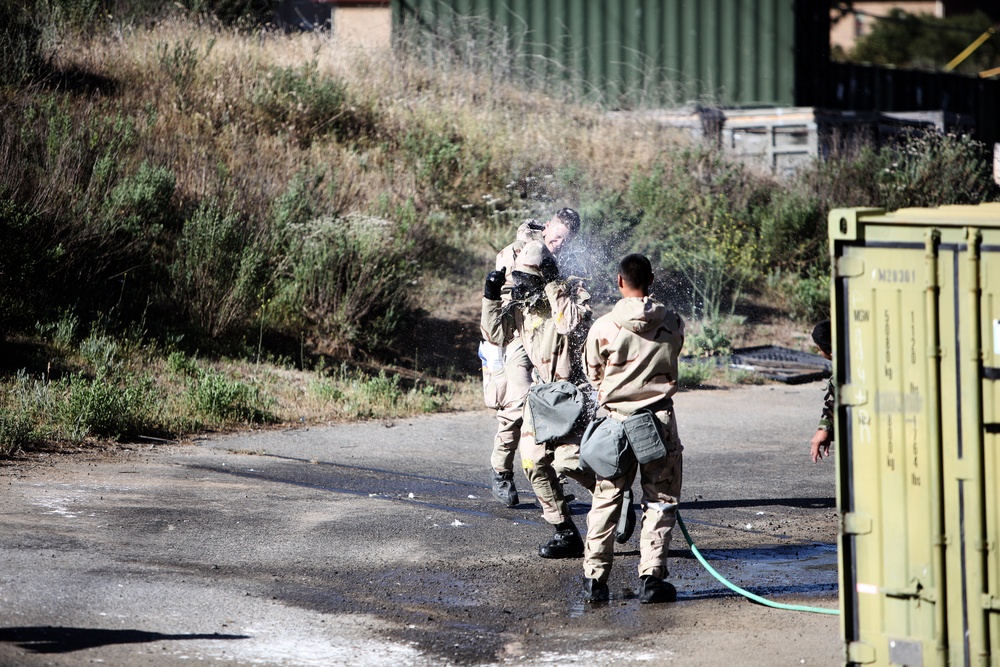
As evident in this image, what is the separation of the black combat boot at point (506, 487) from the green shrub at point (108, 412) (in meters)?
3.04

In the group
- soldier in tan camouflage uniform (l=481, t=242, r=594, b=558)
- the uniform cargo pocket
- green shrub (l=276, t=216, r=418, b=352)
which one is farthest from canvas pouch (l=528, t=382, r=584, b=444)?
green shrub (l=276, t=216, r=418, b=352)

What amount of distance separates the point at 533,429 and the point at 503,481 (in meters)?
1.33

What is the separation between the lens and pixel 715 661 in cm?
485

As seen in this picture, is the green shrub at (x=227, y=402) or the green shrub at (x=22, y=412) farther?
the green shrub at (x=227, y=402)

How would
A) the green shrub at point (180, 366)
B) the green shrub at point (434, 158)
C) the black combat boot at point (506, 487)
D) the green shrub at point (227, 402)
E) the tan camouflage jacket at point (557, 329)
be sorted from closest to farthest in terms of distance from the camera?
1. the tan camouflage jacket at point (557, 329)
2. the black combat boot at point (506, 487)
3. the green shrub at point (227, 402)
4. the green shrub at point (180, 366)
5. the green shrub at point (434, 158)

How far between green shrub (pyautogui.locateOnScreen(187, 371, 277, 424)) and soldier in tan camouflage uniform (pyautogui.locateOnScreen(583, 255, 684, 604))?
4.73 meters

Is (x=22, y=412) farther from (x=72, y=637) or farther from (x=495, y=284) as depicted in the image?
(x=72, y=637)

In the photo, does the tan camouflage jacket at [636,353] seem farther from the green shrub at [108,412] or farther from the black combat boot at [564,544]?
Result: the green shrub at [108,412]

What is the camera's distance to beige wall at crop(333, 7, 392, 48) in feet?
70.1

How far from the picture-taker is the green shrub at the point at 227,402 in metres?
9.59

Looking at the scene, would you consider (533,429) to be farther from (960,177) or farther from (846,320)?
(960,177)

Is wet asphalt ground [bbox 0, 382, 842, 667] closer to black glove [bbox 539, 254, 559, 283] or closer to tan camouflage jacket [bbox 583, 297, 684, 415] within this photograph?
tan camouflage jacket [bbox 583, 297, 684, 415]

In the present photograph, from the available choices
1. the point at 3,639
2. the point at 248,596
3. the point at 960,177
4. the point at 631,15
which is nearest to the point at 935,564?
the point at 248,596

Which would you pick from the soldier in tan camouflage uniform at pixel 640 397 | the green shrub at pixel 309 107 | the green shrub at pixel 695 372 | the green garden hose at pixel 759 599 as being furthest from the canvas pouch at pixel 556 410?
the green shrub at pixel 309 107
